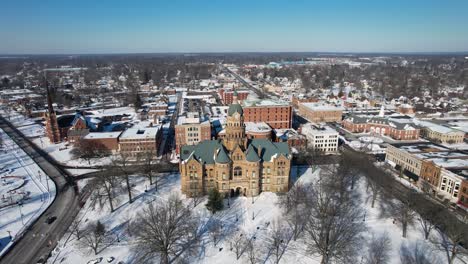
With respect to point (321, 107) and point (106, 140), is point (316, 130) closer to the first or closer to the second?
point (321, 107)

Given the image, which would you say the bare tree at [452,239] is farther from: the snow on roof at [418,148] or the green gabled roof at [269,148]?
the snow on roof at [418,148]

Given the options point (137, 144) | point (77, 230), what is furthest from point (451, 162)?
point (137, 144)

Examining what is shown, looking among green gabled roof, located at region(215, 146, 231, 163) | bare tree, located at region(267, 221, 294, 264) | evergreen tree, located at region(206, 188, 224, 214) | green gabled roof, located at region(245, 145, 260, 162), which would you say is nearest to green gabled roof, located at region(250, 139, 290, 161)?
green gabled roof, located at region(245, 145, 260, 162)

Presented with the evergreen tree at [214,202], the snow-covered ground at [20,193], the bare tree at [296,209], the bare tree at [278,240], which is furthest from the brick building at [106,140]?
the bare tree at [278,240]

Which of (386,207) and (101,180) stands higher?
(101,180)

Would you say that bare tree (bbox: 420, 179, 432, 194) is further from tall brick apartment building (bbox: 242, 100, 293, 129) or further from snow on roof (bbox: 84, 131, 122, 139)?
snow on roof (bbox: 84, 131, 122, 139)

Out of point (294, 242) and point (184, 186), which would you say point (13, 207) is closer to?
point (184, 186)

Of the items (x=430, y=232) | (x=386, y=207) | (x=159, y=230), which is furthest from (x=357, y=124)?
(x=159, y=230)
